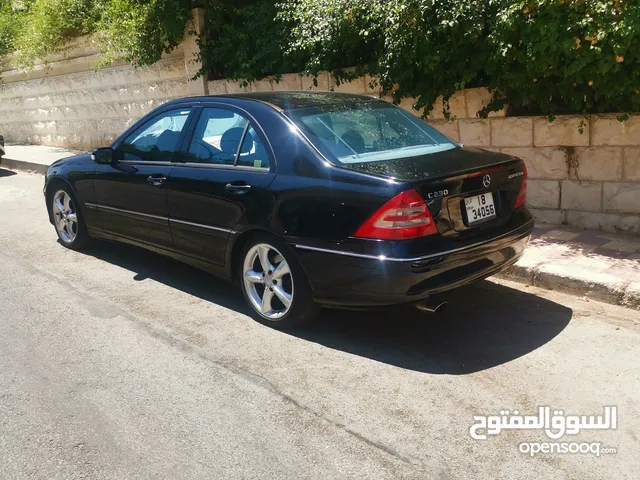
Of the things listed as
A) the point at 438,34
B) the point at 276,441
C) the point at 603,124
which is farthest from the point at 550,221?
the point at 276,441

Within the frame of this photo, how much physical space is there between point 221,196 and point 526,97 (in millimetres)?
3367

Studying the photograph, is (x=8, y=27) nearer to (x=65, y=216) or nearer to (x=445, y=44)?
(x=65, y=216)

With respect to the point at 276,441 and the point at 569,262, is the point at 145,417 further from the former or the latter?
the point at 569,262

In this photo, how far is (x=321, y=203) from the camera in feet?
13.3

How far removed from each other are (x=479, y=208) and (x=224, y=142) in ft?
6.31

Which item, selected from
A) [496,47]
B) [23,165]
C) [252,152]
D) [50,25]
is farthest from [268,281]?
Result: [50,25]

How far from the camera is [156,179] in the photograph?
5.25m

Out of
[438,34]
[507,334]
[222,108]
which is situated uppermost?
[438,34]

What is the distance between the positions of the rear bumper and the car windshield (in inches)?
27.4

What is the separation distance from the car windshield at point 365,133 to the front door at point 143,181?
1221mm

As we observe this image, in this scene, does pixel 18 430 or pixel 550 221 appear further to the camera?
pixel 550 221

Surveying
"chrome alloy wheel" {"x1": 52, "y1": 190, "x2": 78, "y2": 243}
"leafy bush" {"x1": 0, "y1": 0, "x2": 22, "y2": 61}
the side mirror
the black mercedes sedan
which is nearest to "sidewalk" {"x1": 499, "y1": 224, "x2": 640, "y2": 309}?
the black mercedes sedan

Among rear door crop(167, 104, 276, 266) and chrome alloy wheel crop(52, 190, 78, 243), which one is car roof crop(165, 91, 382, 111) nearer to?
rear door crop(167, 104, 276, 266)

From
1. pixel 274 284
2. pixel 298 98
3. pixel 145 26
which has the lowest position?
pixel 274 284
